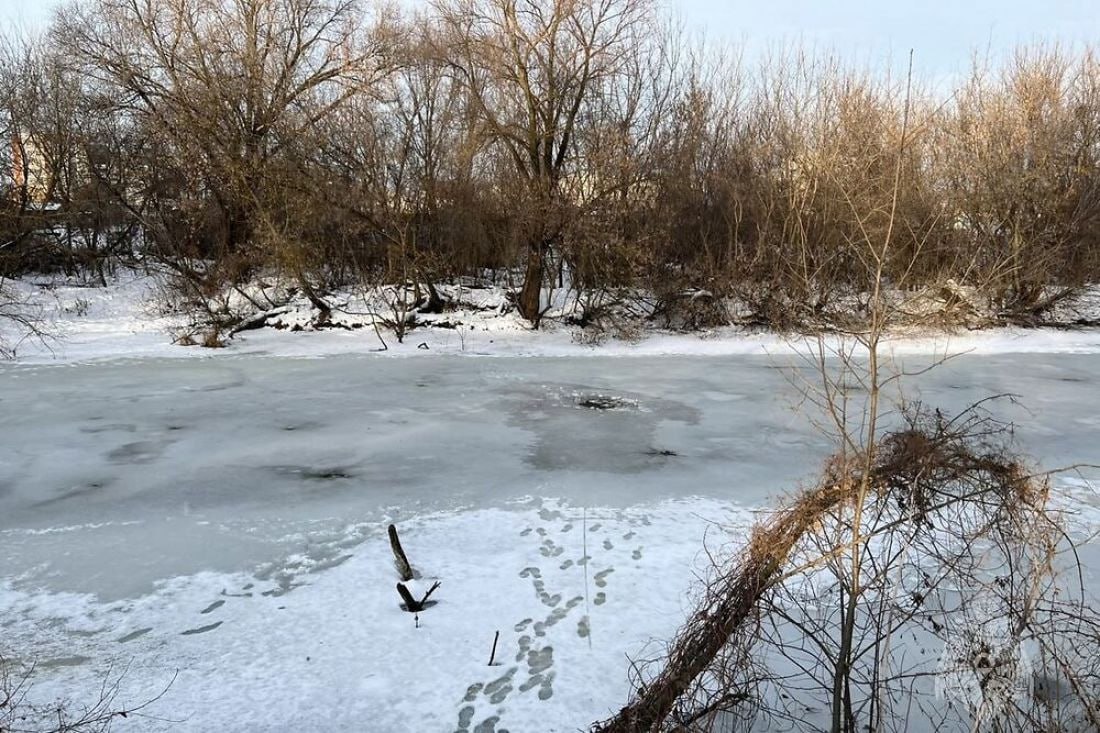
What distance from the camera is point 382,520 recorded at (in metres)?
6.03

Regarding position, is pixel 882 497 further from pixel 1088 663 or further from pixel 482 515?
pixel 482 515

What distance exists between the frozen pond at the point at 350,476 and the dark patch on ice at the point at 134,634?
0.01m

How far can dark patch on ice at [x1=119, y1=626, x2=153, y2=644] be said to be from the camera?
167 inches

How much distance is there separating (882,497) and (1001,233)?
701 inches

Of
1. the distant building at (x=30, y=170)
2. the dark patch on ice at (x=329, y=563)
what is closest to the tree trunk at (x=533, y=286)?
the dark patch on ice at (x=329, y=563)

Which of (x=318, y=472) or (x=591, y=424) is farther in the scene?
(x=591, y=424)

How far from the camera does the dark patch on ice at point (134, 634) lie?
423 cm

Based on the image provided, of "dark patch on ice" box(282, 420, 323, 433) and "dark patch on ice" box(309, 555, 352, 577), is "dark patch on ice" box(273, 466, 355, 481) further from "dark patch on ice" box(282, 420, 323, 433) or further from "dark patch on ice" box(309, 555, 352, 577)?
"dark patch on ice" box(309, 555, 352, 577)

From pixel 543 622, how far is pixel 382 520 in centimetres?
212

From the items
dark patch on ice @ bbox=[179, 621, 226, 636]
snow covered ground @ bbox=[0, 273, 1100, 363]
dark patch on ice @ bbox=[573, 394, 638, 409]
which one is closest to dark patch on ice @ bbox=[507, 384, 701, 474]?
dark patch on ice @ bbox=[573, 394, 638, 409]

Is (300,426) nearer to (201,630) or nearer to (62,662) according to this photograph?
(201,630)

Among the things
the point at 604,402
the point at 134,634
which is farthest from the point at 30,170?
the point at 134,634

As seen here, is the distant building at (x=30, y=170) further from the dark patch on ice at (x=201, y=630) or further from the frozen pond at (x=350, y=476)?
the dark patch on ice at (x=201, y=630)

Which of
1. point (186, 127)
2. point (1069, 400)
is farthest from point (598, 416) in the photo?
point (186, 127)
